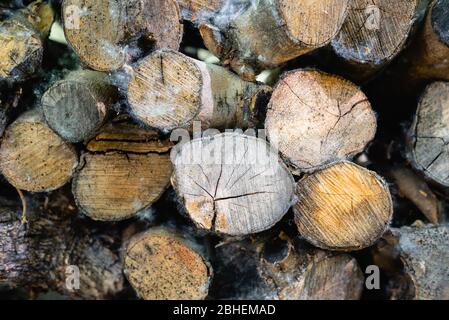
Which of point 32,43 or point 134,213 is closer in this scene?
point 32,43

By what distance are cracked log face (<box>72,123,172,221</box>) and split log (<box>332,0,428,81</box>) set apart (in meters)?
0.72

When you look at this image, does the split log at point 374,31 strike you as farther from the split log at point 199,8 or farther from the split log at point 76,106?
the split log at point 76,106

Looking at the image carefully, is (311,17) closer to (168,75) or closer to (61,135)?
(168,75)

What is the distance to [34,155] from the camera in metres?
2.14

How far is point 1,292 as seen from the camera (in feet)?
8.50

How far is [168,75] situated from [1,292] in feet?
4.42

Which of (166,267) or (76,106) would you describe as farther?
(166,267)

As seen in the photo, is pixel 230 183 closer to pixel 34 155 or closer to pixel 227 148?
pixel 227 148

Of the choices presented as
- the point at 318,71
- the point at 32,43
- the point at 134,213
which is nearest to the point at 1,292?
the point at 134,213

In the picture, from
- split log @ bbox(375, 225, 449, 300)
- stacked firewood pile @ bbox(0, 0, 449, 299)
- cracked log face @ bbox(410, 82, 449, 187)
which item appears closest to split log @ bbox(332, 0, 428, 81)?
stacked firewood pile @ bbox(0, 0, 449, 299)

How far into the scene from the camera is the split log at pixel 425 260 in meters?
2.14

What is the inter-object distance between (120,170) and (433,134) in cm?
112

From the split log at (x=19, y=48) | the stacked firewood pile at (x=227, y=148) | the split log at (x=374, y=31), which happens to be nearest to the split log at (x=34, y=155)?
the stacked firewood pile at (x=227, y=148)

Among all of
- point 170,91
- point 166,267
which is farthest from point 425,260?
point 170,91
